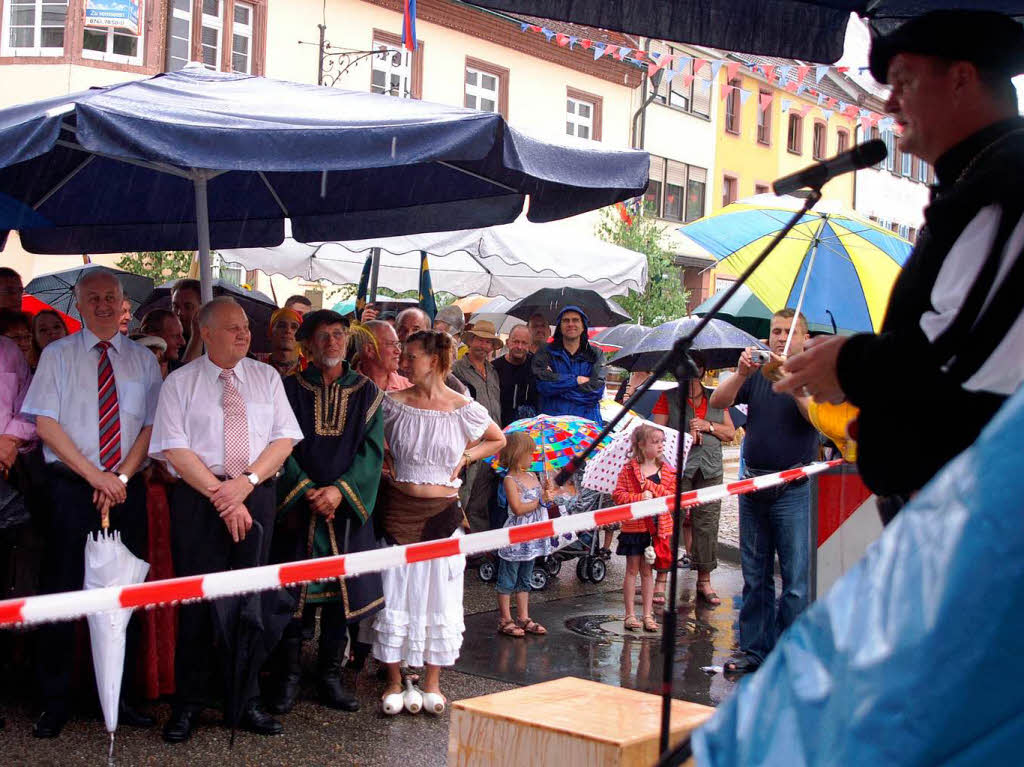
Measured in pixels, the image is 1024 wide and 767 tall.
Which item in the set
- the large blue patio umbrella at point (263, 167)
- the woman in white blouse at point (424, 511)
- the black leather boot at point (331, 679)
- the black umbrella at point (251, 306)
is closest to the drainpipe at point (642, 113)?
the black umbrella at point (251, 306)

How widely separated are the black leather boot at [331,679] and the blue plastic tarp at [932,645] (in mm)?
5191

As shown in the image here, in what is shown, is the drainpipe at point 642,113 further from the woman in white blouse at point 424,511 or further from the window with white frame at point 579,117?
the woman in white blouse at point 424,511


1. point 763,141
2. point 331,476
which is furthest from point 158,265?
point 763,141

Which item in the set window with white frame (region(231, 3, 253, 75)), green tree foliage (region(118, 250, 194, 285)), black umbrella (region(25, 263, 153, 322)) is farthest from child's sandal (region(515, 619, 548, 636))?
window with white frame (region(231, 3, 253, 75))

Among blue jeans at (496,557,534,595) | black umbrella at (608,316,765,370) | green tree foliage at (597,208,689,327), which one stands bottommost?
green tree foliage at (597,208,689,327)

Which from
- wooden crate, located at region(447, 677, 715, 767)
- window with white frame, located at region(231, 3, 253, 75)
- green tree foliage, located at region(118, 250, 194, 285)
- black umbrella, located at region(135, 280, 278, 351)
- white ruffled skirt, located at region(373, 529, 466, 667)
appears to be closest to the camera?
wooden crate, located at region(447, 677, 715, 767)

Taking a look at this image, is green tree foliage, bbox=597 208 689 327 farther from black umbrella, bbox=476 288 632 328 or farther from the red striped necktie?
the red striped necktie

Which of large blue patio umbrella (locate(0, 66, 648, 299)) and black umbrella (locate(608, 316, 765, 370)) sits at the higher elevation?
large blue patio umbrella (locate(0, 66, 648, 299))

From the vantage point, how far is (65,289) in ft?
42.6

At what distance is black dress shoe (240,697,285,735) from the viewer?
574 cm

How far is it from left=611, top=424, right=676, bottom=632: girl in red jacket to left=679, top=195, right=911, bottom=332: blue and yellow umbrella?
147 cm

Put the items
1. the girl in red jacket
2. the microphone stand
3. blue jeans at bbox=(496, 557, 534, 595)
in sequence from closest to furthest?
the microphone stand → blue jeans at bbox=(496, 557, 534, 595) → the girl in red jacket

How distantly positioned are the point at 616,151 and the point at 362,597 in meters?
2.66

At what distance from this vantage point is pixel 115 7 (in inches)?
846
